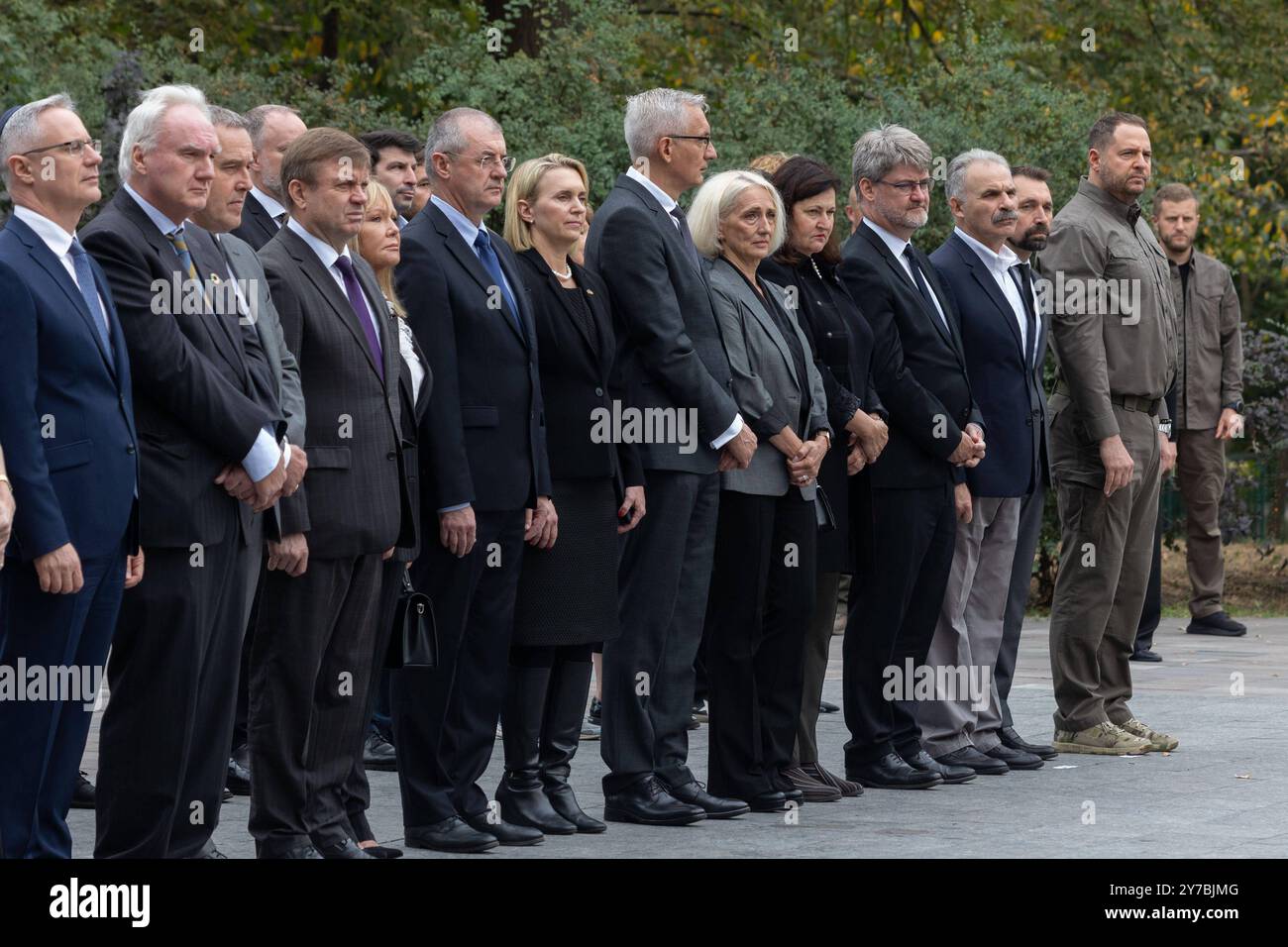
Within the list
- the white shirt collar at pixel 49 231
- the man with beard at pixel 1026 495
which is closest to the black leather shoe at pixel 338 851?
the white shirt collar at pixel 49 231

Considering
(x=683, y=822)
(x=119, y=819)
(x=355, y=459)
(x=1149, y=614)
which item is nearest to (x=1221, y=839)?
(x=683, y=822)

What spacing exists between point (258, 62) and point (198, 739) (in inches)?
658

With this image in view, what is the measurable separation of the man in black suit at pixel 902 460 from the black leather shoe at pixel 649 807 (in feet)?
3.84

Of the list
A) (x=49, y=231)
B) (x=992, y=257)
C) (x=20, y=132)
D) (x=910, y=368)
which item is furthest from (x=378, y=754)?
(x=20, y=132)

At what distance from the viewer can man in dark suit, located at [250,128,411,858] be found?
6.33m

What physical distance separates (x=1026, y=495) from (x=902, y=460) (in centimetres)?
93

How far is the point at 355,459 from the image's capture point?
21.3 ft

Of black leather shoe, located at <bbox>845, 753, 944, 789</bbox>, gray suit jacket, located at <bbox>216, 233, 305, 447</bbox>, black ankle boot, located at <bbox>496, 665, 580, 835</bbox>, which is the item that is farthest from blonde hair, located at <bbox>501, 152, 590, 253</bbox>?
black leather shoe, located at <bbox>845, 753, 944, 789</bbox>

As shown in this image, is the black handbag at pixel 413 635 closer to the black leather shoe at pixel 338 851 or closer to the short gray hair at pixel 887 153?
the black leather shoe at pixel 338 851

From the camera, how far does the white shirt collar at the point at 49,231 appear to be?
18.7 feet

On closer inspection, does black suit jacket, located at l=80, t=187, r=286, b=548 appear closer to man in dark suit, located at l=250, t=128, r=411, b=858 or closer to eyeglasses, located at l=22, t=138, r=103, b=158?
eyeglasses, located at l=22, t=138, r=103, b=158

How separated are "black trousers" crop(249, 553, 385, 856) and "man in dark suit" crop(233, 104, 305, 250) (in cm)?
220

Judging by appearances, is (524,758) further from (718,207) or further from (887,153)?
(887,153)

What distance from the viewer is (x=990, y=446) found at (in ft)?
29.5
